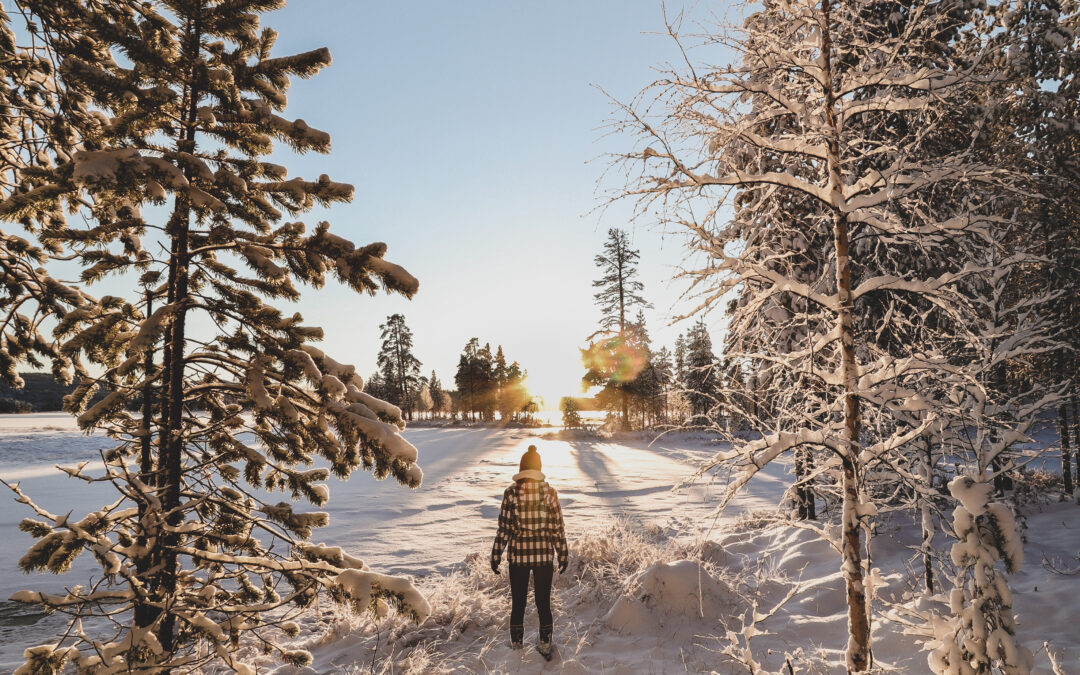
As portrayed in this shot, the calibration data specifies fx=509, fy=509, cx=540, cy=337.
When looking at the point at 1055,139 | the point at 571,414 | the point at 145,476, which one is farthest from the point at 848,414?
the point at 571,414

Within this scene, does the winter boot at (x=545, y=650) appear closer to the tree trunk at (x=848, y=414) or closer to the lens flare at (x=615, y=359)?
the tree trunk at (x=848, y=414)

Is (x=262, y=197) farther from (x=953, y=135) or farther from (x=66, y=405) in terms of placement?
(x=953, y=135)

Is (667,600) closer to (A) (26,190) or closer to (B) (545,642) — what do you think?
(B) (545,642)

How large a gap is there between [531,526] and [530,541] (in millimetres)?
156

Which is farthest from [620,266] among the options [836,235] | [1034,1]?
[836,235]

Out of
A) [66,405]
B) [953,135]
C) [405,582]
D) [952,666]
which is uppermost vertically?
[953,135]

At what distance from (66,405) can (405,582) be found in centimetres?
272

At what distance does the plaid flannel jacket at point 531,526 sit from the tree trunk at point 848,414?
9.75 feet

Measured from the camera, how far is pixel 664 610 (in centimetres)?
617

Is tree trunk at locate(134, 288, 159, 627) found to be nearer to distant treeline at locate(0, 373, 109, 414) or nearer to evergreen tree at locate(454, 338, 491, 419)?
distant treeline at locate(0, 373, 109, 414)

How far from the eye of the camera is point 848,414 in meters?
3.50

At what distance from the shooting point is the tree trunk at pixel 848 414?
3.32 m

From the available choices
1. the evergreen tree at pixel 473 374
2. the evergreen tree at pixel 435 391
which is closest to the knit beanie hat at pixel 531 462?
the evergreen tree at pixel 473 374

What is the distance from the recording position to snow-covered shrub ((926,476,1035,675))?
283cm
